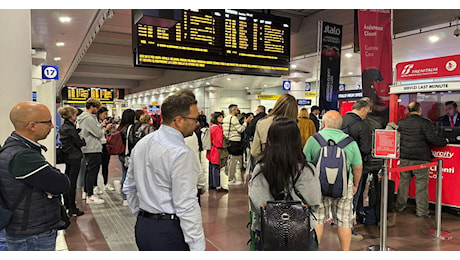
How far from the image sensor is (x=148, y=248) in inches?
75.5

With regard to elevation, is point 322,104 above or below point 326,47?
below

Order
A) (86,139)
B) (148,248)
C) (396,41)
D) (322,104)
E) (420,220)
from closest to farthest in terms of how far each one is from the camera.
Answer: (148,248) → (420,220) → (86,139) → (322,104) → (396,41)

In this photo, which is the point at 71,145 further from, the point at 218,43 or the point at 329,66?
the point at 329,66

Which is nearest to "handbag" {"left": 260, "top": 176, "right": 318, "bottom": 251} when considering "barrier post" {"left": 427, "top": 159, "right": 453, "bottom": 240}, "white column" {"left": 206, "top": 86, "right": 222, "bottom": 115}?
"barrier post" {"left": 427, "top": 159, "right": 453, "bottom": 240}

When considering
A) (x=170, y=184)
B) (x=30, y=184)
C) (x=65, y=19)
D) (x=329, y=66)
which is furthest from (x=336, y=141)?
(x=65, y=19)

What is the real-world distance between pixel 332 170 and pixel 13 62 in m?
2.98

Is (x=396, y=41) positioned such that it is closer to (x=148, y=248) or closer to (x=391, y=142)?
(x=391, y=142)

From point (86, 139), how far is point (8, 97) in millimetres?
2022

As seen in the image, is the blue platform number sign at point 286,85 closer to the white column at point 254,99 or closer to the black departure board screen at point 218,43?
the white column at point 254,99

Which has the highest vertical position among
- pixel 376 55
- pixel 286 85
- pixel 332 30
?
pixel 332 30

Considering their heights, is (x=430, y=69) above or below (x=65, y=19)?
below

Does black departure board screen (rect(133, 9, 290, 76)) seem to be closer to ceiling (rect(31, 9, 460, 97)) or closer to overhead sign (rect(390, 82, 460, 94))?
ceiling (rect(31, 9, 460, 97))

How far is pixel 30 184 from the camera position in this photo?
1.93 metres

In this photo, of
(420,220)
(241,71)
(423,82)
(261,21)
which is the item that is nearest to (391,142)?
(420,220)
